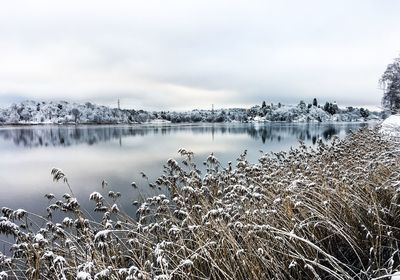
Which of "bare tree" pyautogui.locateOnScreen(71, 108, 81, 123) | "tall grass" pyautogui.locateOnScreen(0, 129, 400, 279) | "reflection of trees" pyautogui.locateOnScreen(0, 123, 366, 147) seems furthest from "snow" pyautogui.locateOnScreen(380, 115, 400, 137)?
"bare tree" pyautogui.locateOnScreen(71, 108, 81, 123)

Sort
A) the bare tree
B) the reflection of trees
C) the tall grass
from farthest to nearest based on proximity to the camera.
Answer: the bare tree
the reflection of trees
the tall grass

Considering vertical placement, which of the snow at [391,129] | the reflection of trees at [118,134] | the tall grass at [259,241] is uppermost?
the snow at [391,129]

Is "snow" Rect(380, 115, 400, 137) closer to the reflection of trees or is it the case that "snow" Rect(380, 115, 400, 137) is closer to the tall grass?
the tall grass

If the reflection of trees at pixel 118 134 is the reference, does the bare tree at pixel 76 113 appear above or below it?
above

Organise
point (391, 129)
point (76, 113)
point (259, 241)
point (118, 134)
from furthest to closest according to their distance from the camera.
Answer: point (76, 113) → point (118, 134) → point (391, 129) → point (259, 241)

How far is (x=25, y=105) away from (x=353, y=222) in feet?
697

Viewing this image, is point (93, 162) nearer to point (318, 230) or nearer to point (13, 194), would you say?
point (13, 194)

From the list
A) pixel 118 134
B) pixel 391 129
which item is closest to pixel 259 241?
pixel 391 129

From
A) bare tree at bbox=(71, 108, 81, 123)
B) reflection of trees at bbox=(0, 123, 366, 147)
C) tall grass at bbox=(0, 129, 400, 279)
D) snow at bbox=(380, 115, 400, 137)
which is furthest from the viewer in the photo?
bare tree at bbox=(71, 108, 81, 123)

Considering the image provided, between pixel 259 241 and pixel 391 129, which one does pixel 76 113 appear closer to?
pixel 391 129

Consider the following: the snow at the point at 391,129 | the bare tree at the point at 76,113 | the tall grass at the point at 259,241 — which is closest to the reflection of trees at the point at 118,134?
the snow at the point at 391,129

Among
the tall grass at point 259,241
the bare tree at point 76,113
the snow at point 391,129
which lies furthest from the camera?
the bare tree at point 76,113

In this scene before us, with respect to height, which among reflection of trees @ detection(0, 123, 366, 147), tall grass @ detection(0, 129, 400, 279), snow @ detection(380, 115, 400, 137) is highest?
snow @ detection(380, 115, 400, 137)

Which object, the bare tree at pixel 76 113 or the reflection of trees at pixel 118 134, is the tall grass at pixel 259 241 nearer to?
the reflection of trees at pixel 118 134
